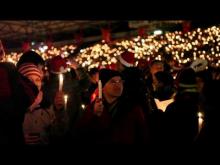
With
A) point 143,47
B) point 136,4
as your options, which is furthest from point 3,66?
point 143,47

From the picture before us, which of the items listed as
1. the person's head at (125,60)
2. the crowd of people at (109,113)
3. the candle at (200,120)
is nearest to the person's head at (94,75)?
the person's head at (125,60)

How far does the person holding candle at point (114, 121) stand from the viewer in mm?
3342

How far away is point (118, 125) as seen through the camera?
3479mm

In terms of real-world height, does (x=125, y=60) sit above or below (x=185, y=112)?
above

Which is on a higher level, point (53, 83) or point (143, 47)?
point (143, 47)

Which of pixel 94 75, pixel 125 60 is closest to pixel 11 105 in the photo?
pixel 125 60

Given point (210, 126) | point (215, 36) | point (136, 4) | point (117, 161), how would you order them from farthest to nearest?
point (215, 36), point (210, 126), point (117, 161), point (136, 4)

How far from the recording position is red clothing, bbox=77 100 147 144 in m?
3.34

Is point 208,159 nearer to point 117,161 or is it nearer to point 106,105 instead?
point 117,161

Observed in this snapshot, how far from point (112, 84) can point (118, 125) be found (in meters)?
0.67

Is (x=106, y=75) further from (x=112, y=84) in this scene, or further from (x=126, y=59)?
(x=126, y=59)

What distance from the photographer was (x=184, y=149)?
2.10m

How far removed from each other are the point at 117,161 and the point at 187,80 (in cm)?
243

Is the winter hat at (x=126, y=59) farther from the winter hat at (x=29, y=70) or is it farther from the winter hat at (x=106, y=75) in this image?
the winter hat at (x=29, y=70)
